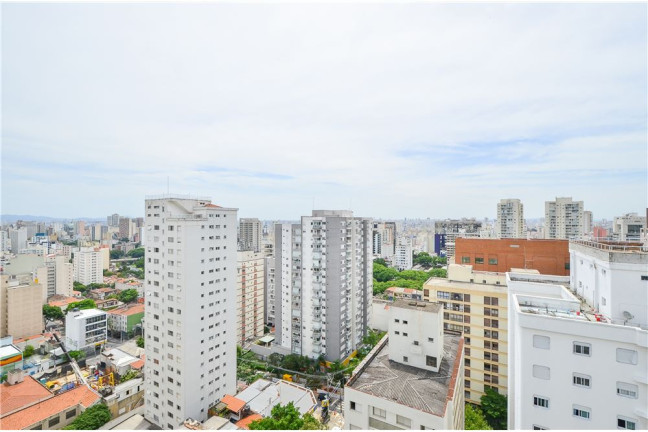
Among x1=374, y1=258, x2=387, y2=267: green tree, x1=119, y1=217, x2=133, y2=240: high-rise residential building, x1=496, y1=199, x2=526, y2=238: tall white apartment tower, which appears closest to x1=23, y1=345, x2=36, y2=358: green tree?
x1=374, y1=258, x2=387, y2=267: green tree

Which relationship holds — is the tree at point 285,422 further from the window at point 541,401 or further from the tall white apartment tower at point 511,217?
the tall white apartment tower at point 511,217

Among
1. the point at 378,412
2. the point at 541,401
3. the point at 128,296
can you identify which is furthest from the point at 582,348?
the point at 128,296

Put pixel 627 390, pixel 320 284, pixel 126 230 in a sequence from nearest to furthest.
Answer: pixel 627 390 < pixel 320 284 < pixel 126 230

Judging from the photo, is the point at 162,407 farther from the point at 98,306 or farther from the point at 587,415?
the point at 98,306

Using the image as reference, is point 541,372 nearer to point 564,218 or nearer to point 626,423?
point 626,423

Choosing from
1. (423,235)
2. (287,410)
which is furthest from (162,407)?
(423,235)

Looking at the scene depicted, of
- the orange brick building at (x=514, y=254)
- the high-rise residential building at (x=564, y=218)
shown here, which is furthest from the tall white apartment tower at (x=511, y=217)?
the orange brick building at (x=514, y=254)
